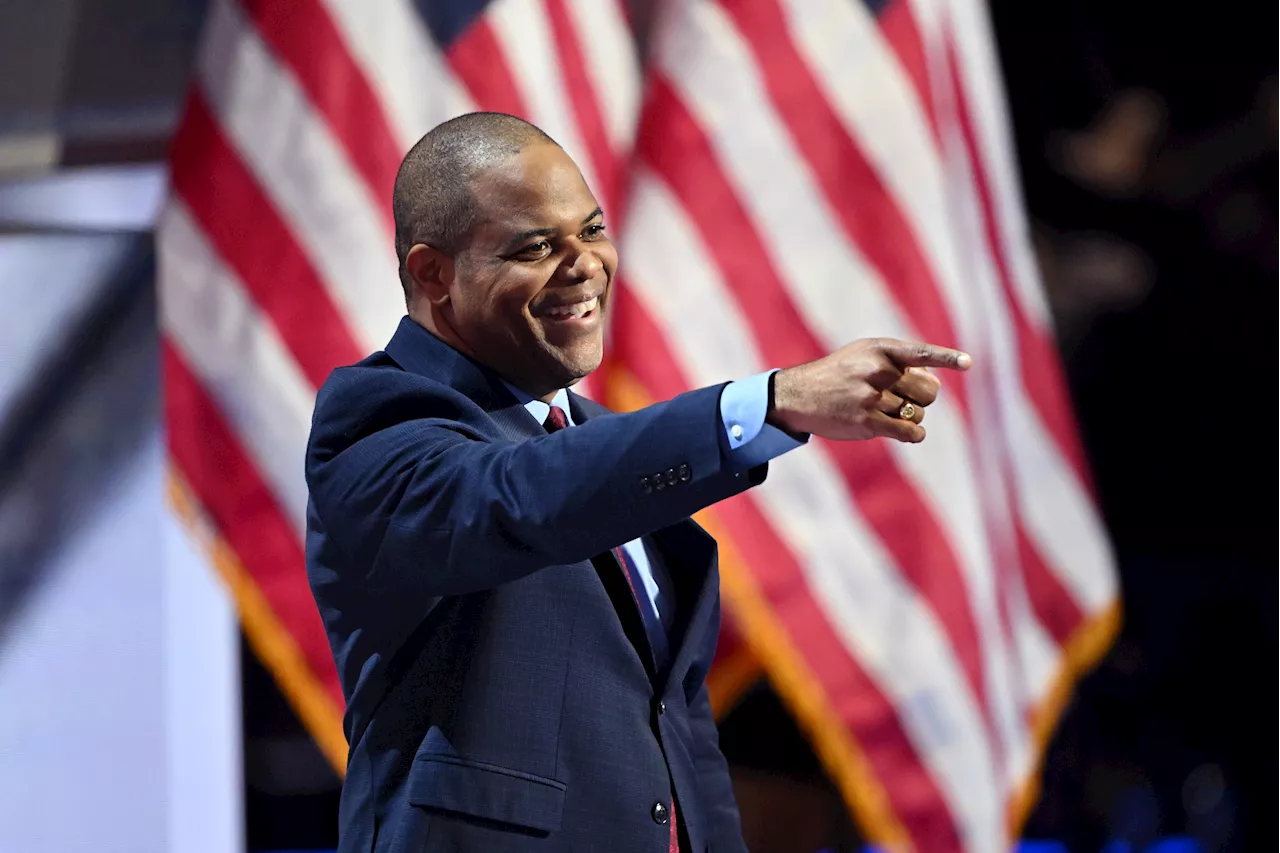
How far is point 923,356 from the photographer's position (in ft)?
2.84

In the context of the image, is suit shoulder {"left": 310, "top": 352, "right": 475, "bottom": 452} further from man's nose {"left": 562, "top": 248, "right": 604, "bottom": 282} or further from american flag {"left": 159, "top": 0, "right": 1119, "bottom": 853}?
american flag {"left": 159, "top": 0, "right": 1119, "bottom": 853}

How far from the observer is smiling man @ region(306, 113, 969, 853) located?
0.94 meters

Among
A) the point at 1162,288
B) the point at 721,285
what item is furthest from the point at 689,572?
the point at 1162,288

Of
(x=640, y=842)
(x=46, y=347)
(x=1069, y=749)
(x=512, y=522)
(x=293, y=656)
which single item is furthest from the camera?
(x=1069, y=749)

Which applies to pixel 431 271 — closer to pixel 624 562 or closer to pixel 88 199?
pixel 624 562

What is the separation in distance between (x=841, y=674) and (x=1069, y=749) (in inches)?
24.4

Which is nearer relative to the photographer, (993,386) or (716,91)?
(716,91)

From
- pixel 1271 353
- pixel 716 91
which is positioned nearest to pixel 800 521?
pixel 716 91

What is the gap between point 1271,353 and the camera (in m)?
2.73

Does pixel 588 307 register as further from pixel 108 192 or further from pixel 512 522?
pixel 108 192

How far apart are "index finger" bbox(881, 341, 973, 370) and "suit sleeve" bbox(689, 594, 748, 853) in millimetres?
526

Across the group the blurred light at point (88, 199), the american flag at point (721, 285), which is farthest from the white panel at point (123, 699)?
the blurred light at point (88, 199)

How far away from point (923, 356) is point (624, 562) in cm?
45

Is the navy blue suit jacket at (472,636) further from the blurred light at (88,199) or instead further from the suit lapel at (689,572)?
the blurred light at (88,199)
